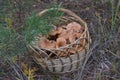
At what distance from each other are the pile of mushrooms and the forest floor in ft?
0.43

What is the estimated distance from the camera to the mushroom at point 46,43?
5.04 feet

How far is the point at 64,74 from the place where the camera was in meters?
1.63

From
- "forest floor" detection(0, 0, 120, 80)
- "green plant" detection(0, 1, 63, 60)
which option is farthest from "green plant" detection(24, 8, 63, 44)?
"forest floor" detection(0, 0, 120, 80)

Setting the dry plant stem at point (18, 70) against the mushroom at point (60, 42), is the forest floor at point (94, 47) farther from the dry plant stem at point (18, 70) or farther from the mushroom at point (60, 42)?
the mushroom at point (60, 42)

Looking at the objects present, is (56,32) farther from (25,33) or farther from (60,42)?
(25,33)

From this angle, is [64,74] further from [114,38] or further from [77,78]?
[114,38]

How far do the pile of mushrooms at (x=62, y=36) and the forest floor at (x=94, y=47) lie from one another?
0.13 metres

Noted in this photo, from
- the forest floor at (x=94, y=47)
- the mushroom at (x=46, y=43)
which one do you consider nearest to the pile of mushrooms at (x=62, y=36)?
the mushroom at (x=46, y=43)

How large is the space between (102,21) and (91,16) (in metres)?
0.07

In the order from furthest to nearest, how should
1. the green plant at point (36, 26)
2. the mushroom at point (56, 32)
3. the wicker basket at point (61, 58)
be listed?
the mushroom at point (56, 32) < the wicker basket at point (61, 58) < the green plant at point (36, 26)

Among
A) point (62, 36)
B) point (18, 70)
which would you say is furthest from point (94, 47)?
point (18, 70)

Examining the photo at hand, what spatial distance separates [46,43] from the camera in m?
1.56

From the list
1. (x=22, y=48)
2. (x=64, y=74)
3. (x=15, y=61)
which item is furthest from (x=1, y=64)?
(x=64, y=74)

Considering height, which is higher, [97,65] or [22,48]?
[22,48]
